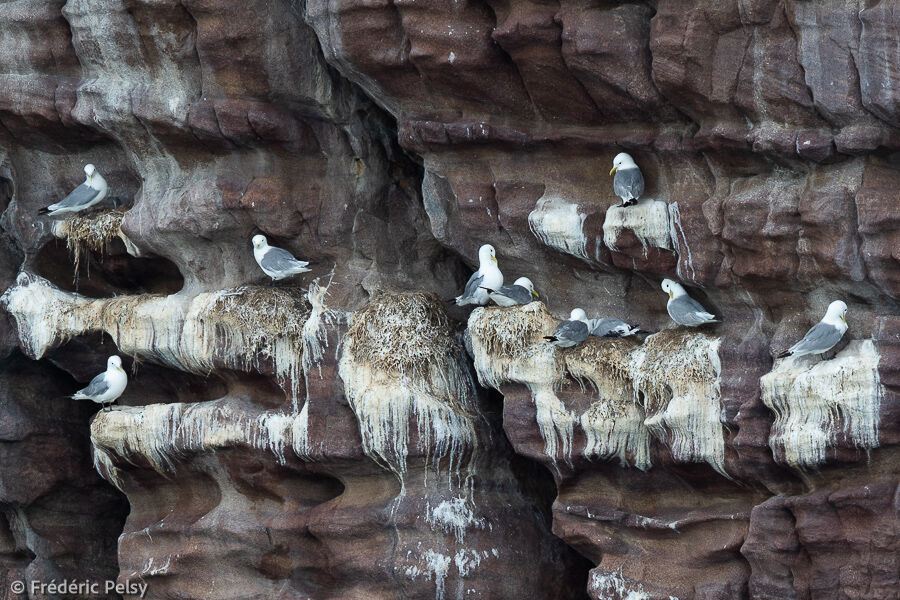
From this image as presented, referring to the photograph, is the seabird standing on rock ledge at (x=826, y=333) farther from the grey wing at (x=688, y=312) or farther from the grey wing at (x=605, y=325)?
the grey wing at (x=605, y=325)

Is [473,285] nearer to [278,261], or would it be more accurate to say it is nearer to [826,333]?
[278,261]

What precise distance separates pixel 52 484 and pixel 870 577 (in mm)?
8929

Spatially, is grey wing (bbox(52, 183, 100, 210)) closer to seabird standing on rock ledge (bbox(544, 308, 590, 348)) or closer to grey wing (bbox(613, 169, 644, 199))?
seabird standing on rock ledge (bbox(544, 308, 590, 348))

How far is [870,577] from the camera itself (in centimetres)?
980

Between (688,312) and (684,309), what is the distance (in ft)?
0.15

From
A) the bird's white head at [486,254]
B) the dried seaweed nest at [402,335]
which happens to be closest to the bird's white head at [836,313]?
the bird's white head at [486,254]

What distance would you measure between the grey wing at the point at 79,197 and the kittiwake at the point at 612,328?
5451 mm

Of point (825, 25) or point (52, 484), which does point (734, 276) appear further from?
point (52, 484)

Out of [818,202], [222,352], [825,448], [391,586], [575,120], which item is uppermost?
[575,120]

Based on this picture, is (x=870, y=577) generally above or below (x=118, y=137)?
below

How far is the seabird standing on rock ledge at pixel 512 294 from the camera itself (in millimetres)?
11500

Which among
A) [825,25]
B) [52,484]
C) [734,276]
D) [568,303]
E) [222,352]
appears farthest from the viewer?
[52,484]

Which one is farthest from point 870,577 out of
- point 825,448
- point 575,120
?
point 575,120

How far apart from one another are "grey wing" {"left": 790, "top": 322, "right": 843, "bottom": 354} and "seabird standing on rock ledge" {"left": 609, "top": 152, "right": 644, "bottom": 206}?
1.83 m
